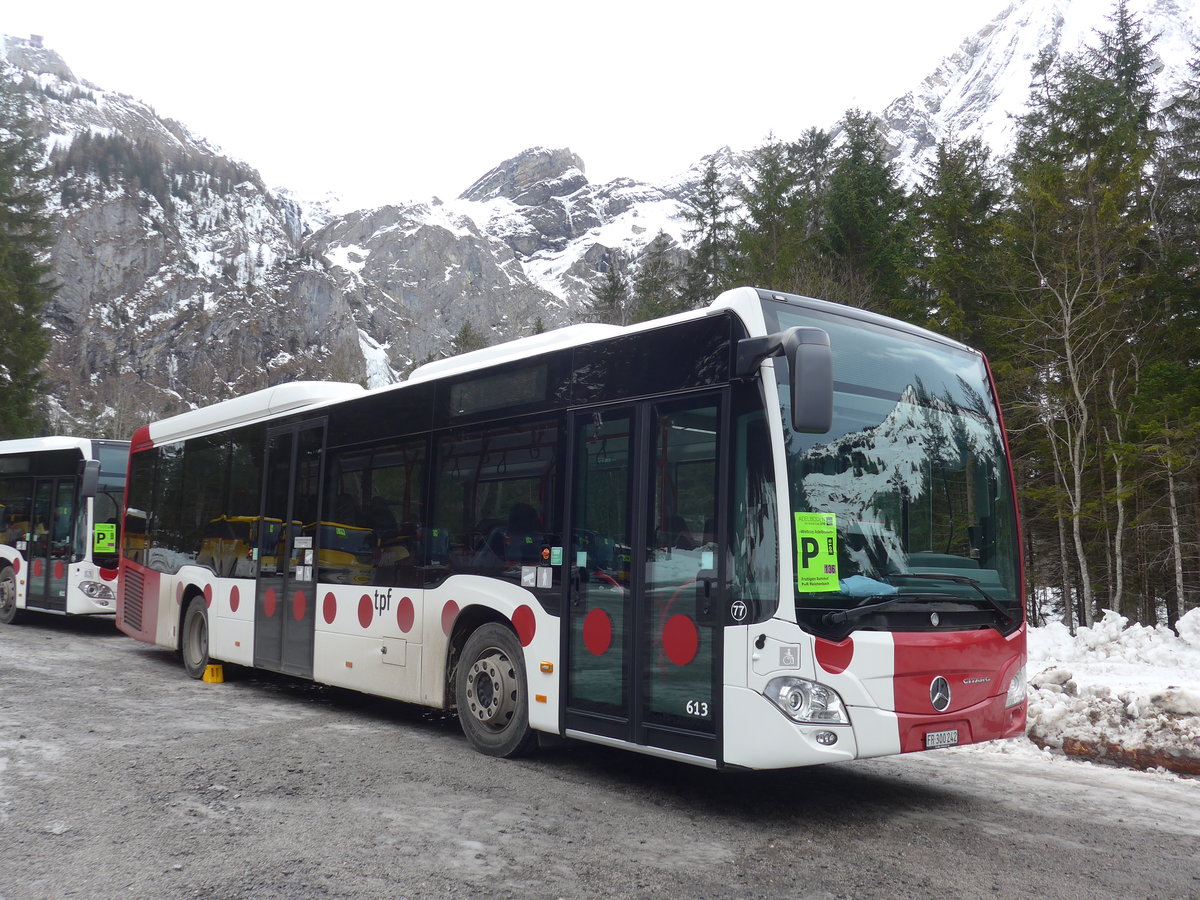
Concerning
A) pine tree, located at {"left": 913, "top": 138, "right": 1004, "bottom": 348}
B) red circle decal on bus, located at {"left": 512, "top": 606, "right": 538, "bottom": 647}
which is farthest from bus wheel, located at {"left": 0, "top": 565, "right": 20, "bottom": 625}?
pine tree, located at {"left": 913, "top": 138, "right": 1004, "bottom": 348}

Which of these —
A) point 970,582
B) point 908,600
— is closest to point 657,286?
point 970,582

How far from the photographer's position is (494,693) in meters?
7.30

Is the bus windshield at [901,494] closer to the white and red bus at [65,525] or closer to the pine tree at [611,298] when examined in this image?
the white and red bus at [65,525]

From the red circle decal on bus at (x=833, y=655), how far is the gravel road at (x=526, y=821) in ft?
2.99

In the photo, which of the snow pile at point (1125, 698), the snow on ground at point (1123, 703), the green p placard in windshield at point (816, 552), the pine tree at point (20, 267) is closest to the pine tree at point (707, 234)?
the pine tree at point (20, 267)

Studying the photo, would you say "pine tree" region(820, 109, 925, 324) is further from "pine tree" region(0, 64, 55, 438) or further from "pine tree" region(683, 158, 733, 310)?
"pine tree" region(0, 64, 55, 438)

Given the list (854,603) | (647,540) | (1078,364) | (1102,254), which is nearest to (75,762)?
(647,540)

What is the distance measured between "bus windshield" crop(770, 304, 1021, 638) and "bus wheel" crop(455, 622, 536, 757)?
8.34 ft

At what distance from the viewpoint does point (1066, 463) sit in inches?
947

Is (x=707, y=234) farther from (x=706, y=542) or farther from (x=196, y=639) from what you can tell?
(x=706, y=542)

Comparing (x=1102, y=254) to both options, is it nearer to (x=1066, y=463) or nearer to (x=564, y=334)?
(x=1066, y=463)

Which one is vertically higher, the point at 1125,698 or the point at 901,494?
the point at 901,494

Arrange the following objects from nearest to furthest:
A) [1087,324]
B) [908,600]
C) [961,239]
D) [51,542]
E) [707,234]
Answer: [908,600] → [51,542] → [1087,324] → [961,239] → [707,234]

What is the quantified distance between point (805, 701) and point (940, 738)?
93cm
